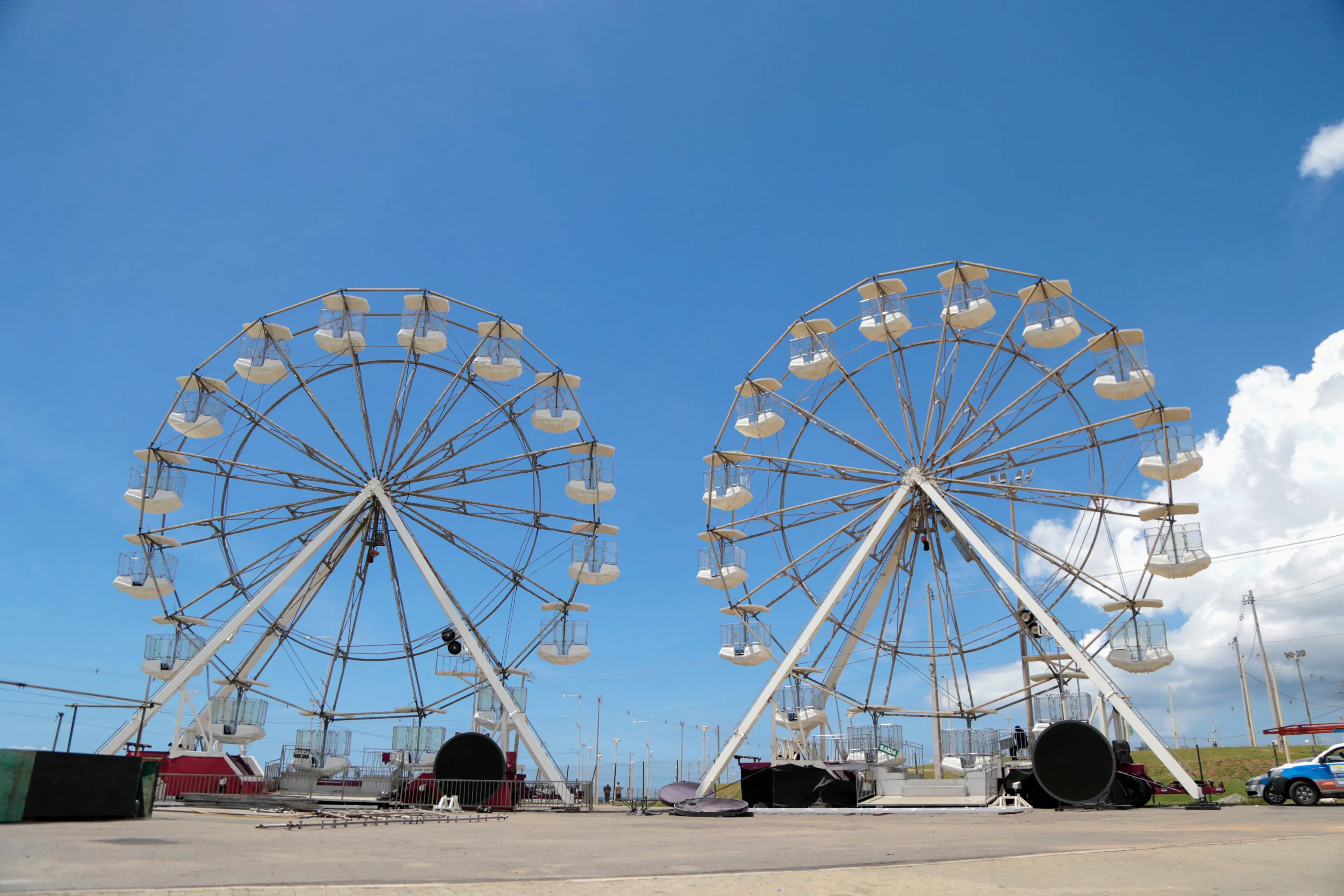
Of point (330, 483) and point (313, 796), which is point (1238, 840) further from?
point (330, 483)

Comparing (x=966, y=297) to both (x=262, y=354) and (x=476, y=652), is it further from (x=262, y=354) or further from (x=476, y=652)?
(x=262, y=354)

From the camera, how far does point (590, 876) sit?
838 cm

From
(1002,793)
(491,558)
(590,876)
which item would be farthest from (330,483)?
(590,876)

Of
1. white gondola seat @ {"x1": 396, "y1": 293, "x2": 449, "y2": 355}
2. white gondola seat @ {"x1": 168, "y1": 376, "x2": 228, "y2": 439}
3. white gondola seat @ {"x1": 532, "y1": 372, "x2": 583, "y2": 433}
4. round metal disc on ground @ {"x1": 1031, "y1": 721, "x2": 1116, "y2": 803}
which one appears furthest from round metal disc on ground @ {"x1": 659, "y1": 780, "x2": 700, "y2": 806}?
white gondola seat @ {"x1": 168, "y1": 376, "x2": 228, "y2": 439}

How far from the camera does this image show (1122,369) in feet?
91.0

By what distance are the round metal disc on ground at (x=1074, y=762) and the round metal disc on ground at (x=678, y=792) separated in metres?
8.62

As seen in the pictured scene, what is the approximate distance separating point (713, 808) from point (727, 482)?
1148 cm

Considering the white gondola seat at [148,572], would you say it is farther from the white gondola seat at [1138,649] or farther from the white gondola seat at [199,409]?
the white gondola seat at [1138,649]

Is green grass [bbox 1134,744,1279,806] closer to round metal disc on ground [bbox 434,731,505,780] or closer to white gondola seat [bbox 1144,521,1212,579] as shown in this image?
white gondola seat [bbox 1144,521,1212,579]

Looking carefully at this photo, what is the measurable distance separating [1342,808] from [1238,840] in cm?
1138

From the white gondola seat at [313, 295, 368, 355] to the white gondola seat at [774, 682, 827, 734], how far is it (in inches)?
666

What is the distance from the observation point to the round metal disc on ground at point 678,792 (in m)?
25.1

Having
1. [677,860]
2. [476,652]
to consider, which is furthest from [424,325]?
[677,860]

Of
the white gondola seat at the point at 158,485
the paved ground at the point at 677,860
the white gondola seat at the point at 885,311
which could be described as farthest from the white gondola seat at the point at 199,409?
the white gondola seat at the point at 885,311
